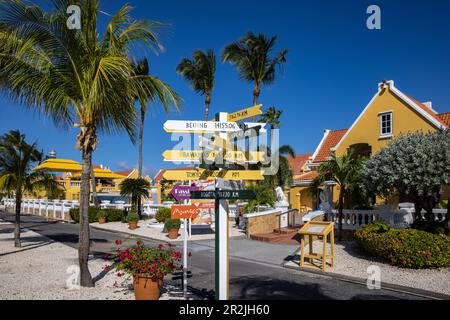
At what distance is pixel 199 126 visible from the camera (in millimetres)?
6203

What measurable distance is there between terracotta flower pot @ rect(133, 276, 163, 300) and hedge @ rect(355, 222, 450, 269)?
22.9ft

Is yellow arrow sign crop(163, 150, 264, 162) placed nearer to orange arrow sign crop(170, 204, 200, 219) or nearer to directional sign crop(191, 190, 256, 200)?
directional sign crop(191, 190, 256, 200)

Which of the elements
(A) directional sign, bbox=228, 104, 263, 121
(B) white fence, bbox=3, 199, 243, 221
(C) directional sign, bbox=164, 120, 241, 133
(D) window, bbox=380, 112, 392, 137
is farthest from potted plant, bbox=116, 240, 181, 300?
(D) window, bbox=380, 112, 392, 137

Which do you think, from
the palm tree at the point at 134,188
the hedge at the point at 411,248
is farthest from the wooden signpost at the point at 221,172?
the palm tree at the point at 134,188

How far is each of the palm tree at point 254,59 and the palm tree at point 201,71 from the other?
13.7 feet

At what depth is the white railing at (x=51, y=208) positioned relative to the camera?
31797 mm

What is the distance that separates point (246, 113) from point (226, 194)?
1349 millimetres

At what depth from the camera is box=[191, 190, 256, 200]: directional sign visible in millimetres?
5797

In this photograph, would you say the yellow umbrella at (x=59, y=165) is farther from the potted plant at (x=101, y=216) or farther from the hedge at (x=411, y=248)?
the hedge at (x=411, y=248)

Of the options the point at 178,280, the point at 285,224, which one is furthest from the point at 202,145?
the point at 285,224

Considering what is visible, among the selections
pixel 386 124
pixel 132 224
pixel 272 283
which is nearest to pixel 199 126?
pixel 272 283
